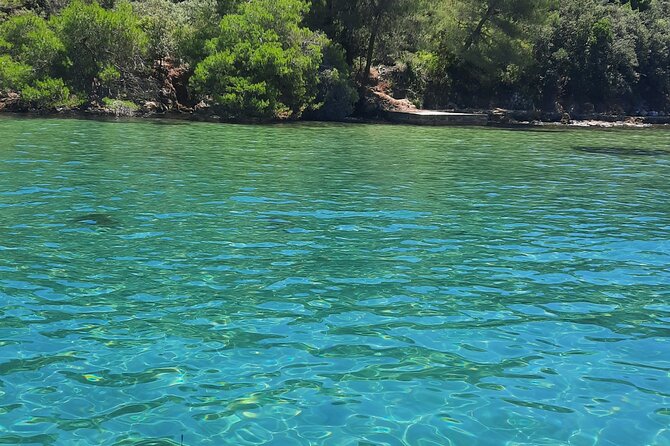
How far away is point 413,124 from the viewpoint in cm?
3912

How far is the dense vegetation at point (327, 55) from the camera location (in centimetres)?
3316

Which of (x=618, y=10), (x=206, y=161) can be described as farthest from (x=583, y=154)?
(x=618, y=10)

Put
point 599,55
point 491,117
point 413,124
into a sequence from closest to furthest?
point 413,124
point 491,117
point 599,55

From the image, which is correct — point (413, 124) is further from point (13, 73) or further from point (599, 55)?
point (13, 73)

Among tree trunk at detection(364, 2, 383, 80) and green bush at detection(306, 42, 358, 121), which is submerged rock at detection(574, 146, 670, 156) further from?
tree trunk at detection(364, 2, 383, 80)

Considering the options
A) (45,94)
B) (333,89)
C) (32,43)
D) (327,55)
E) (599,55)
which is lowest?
(45,94)

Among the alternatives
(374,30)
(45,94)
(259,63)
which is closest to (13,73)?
(45,94)

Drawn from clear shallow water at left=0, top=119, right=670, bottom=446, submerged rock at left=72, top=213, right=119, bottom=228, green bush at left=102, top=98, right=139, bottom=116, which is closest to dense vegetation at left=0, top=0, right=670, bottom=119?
green bush at left=102, top=98, right=139, bottom=116

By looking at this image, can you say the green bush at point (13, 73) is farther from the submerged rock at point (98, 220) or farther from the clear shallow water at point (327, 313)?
the submerged rock at point (98, 220)

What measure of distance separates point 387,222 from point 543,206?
412 centimetres

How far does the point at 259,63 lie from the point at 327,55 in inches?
284

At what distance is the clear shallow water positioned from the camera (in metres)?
4.70

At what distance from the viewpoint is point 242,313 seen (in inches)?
264

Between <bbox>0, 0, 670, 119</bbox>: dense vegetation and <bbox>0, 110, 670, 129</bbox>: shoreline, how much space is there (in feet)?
2.18
